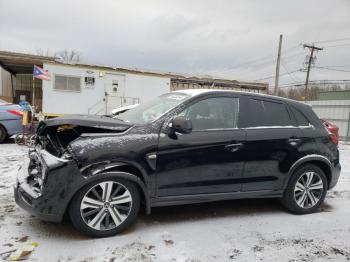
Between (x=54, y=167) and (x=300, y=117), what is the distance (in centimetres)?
325

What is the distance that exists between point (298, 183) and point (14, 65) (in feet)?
50.9

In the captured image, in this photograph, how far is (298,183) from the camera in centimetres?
435

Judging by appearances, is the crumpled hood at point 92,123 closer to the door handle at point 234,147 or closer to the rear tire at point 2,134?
the door handle at point 234,147

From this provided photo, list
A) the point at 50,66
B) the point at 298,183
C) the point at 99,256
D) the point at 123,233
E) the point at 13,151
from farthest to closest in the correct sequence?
the point at 50,66, the point at 13,151, the point at 298,183, the point at 123,233, the point at 99,256

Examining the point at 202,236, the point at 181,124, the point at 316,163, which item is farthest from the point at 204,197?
the point at 316,163

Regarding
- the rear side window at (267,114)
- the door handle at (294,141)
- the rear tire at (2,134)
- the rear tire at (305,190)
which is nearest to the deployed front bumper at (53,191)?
the rear side window at (267,114)

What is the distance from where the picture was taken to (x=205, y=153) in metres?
3.74

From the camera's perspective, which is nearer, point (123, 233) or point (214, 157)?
point (123, 233)

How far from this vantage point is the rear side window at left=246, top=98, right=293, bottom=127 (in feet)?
13.6

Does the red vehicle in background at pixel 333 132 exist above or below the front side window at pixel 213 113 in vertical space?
below

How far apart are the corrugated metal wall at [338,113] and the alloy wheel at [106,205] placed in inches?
596

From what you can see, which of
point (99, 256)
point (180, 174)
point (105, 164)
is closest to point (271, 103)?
point (180, 174)

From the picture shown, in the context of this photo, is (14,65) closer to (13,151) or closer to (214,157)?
(13,151)

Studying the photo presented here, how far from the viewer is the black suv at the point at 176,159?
3.23 metres
